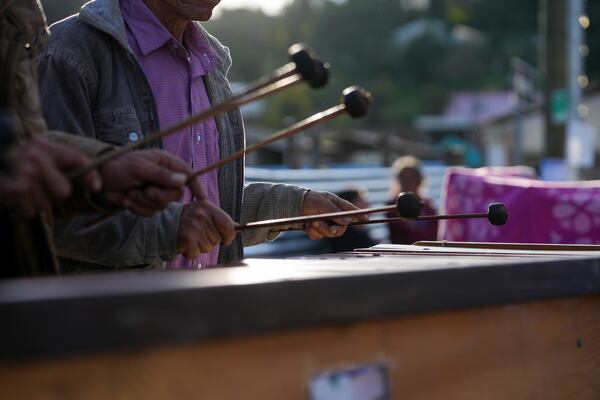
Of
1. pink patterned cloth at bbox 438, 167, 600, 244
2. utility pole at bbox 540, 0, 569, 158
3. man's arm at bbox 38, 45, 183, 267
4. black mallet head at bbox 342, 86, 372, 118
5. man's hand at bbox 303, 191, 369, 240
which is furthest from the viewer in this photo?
utility pole at bbox 540, 0, 569, 158

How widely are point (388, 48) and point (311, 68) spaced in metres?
52.2

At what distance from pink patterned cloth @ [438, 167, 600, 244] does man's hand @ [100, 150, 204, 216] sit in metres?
2.59

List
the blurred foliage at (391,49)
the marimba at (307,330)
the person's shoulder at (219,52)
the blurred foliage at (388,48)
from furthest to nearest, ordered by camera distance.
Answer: the blurred foliage at (391,49) < the blurred foliage at (388,48) < the person's shoulder at (219,52) < the marimba at (307,330)

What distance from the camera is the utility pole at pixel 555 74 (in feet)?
29.9

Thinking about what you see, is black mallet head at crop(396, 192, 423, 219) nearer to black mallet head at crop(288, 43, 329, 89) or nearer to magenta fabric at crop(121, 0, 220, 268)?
black mallet head at crop(288, 43, 329, 89)

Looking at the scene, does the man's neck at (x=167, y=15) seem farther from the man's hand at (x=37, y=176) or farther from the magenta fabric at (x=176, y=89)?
the man's hand at (x=37, y=176)

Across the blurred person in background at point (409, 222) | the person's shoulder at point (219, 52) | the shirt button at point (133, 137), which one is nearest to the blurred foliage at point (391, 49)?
the blurred person in background at point (409, 222)

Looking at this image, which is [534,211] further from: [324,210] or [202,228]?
[202,228]

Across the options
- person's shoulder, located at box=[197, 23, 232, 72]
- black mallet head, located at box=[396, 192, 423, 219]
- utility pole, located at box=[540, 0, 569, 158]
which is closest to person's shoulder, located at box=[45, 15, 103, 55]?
person's shoulder, located at box=[197, 23, 232, 72]

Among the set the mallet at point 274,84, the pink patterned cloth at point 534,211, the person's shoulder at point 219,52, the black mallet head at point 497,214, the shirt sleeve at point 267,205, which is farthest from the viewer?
the pink patterned cloth at point 534,211

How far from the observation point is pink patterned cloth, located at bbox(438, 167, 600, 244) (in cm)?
392

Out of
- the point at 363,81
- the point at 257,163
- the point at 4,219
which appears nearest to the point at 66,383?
the point at 4,219

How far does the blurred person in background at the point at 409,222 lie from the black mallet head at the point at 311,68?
3.91 m

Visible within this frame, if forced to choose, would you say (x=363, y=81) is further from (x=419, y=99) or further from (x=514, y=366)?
(x=514, y=366)
